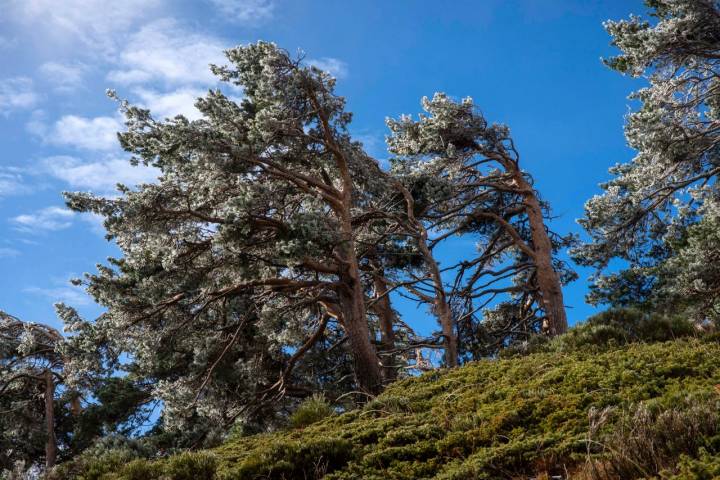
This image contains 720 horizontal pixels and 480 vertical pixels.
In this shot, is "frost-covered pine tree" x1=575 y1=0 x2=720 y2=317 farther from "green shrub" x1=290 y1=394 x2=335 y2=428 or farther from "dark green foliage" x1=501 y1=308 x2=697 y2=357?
"green shrub" x1=290 y1=394 x2=335 y2=428

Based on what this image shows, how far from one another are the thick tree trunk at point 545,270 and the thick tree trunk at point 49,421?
16673 mm

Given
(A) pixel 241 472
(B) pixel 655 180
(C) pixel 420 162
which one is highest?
(C) pixel 420 162

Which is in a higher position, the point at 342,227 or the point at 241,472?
the point at 342,227

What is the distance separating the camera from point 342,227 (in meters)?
17.4

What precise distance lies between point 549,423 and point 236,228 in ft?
27.3

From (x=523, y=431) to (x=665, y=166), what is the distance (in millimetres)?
12789

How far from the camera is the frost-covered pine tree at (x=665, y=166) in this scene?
677 inches

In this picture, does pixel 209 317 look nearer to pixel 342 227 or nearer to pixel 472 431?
pixel 342 227

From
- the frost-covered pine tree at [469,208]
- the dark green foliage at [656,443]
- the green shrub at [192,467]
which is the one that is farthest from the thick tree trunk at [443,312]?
the dark green foliage at [656,443]

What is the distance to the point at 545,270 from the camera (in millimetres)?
20672

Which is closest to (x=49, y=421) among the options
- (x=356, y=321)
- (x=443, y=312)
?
(x=356, y=321)

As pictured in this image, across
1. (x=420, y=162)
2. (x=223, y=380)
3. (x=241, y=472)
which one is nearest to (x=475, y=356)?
(x=420, y=162)

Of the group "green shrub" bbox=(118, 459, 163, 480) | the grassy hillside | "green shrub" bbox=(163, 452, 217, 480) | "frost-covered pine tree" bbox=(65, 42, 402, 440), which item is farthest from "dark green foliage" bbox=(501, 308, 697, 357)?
"green shrub" bbox=(118, 459, 163, 480)

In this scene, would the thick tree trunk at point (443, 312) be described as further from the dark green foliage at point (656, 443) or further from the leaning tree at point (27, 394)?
the leaning tree at point (27, 394)
